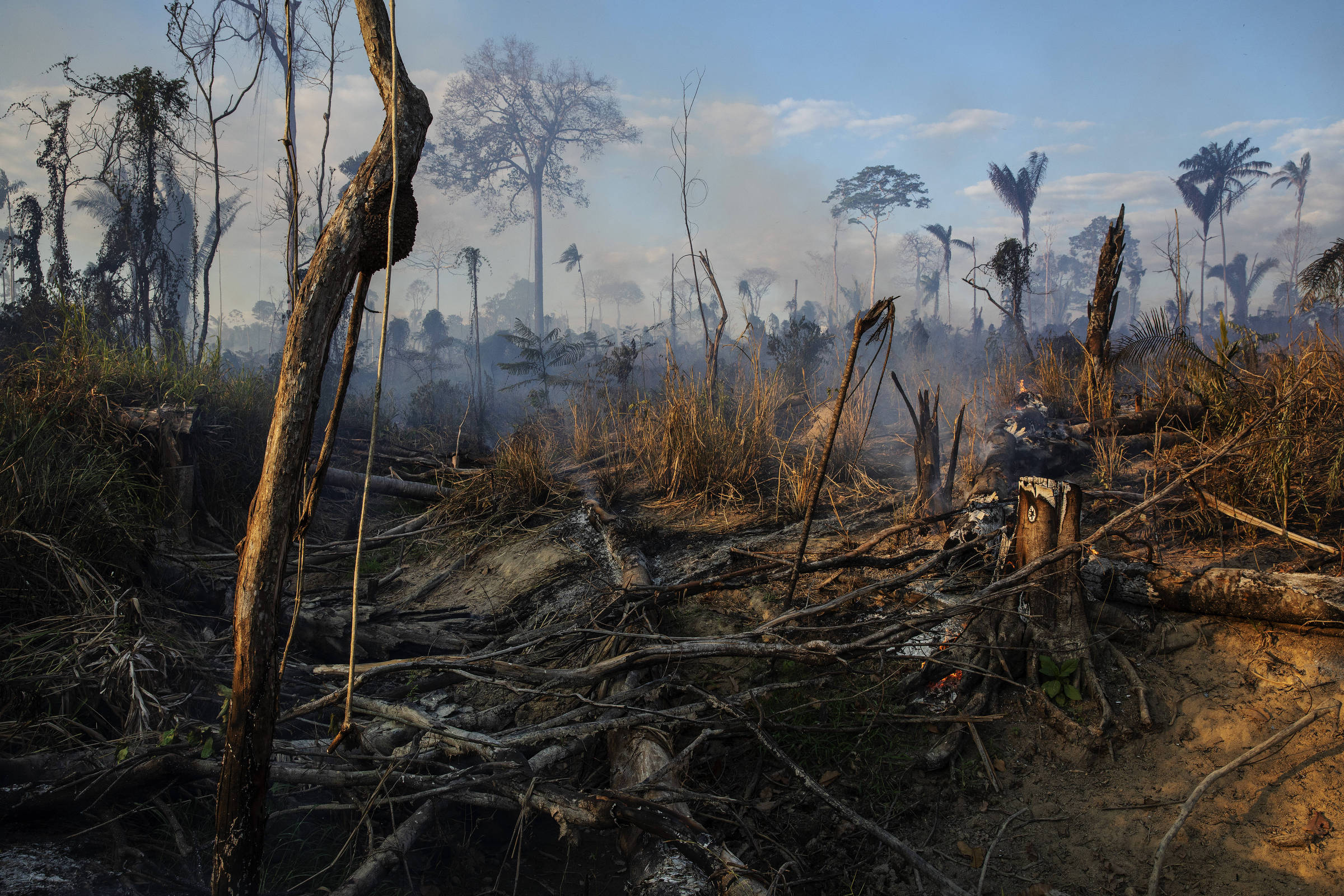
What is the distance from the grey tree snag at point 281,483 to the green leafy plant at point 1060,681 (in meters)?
2.64

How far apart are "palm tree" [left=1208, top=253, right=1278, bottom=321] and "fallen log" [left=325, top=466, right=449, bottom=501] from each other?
46.4 meters

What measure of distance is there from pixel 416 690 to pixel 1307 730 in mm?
3256

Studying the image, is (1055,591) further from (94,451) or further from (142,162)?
(142,162)

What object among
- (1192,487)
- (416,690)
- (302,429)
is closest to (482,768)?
(416,690)

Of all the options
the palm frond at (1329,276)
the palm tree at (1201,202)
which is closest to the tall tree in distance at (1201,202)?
the palm tree at (1201,202)

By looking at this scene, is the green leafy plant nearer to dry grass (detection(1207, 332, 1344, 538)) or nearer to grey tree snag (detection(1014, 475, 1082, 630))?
grey tree snag (detection(1014, 475, 1082, 630))

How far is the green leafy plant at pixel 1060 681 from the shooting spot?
241 cm

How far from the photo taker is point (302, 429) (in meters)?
1.43

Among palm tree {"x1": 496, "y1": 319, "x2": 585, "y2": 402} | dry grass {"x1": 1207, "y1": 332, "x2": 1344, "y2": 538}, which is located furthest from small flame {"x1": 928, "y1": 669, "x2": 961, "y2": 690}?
palm tree {"x1": 496, "y1": 319, "x2": 585, "y2": 402}

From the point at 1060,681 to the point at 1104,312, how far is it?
4.94m

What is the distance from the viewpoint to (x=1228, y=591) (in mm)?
2439

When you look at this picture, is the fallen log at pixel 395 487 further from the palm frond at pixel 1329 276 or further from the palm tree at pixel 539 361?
the palm frond at pixel 1329 276

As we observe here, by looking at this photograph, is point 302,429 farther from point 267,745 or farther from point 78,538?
point 78,538

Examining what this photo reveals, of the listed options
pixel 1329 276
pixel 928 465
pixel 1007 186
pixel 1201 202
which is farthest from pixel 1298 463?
pixel 1201 202
